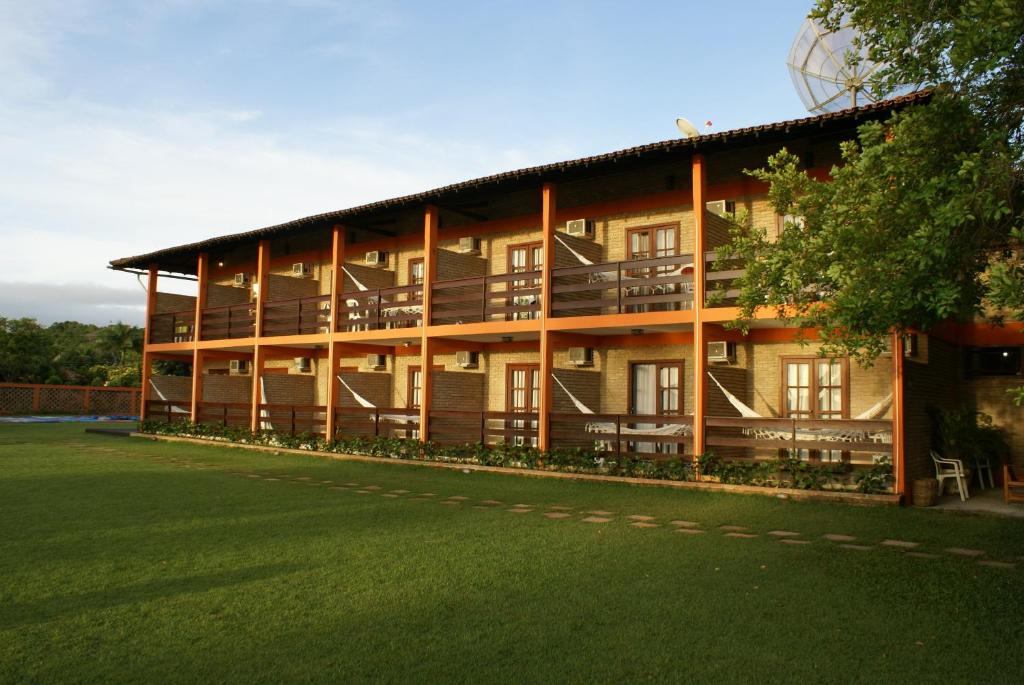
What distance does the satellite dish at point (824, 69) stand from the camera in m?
15.8

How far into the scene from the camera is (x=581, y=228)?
16.6m

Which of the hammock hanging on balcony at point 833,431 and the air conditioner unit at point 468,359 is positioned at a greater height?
the air conditioner unit at point 468,359

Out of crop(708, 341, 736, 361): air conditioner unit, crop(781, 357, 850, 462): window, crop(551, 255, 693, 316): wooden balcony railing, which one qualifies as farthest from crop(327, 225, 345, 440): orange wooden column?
crop(781, 357, 850, 462): window

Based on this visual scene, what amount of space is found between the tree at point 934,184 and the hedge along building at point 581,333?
265 cm

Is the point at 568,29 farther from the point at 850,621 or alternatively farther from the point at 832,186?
the point at 850,621

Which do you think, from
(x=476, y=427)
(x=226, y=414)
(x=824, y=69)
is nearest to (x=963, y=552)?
(x=476, y=427)

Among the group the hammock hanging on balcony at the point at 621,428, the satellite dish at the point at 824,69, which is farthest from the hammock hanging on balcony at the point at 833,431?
the satellite dish at the point at 824,69

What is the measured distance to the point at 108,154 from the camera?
17109mm

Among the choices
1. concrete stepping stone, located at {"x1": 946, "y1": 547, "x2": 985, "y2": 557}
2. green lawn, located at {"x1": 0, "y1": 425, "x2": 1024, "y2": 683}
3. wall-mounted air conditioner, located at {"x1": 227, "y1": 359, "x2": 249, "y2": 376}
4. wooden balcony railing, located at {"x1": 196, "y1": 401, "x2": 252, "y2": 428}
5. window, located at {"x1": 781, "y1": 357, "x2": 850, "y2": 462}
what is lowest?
green lawn, located at {"x1": 0, "y1": 425, "x2": 1024, "y2": 683}

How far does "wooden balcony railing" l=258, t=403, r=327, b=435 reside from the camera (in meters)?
19.4

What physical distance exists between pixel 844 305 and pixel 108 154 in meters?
15.4

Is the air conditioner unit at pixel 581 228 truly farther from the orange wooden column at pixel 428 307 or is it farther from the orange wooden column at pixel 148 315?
the orange wooden column at pixel 148 315

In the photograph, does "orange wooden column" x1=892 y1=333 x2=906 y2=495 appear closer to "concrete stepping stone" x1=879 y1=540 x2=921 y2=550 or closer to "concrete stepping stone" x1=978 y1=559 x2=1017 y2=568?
"concrete stepping stone" x1=879 y1=540 x2=921 y2=550

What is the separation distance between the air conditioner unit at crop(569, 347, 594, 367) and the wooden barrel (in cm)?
714
